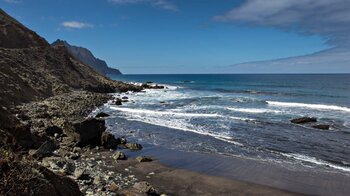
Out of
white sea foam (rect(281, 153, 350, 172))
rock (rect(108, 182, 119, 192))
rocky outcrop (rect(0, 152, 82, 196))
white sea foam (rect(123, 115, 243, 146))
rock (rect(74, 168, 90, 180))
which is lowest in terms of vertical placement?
white sea foam (rect(281, 153, 350, 172))

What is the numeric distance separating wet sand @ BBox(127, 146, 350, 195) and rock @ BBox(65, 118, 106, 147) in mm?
2847

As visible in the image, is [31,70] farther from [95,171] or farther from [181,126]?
[95,171]

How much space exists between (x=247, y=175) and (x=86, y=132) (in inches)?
419

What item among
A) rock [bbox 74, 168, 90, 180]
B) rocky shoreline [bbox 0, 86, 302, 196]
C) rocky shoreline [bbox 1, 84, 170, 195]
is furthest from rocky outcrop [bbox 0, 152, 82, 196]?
rock [bbox 74, 168, 90, 180]

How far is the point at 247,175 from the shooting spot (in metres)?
17.6

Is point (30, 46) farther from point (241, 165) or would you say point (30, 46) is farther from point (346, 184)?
point (346, 184)

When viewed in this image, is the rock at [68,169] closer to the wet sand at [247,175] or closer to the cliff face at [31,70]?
the wet sand at [247,175]

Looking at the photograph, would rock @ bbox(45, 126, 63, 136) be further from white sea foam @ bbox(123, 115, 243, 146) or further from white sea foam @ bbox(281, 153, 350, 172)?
white sea foam @ bbox(281, 153, 350, 172)

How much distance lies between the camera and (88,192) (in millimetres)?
12805

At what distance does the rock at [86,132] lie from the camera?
2183 centimetres

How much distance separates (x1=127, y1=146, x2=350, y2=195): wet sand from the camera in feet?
51.8

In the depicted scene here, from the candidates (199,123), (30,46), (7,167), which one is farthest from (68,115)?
(30,46)

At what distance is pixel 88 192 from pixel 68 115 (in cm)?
2251

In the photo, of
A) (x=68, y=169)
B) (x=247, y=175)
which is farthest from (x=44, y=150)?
(x=247, y=175)
